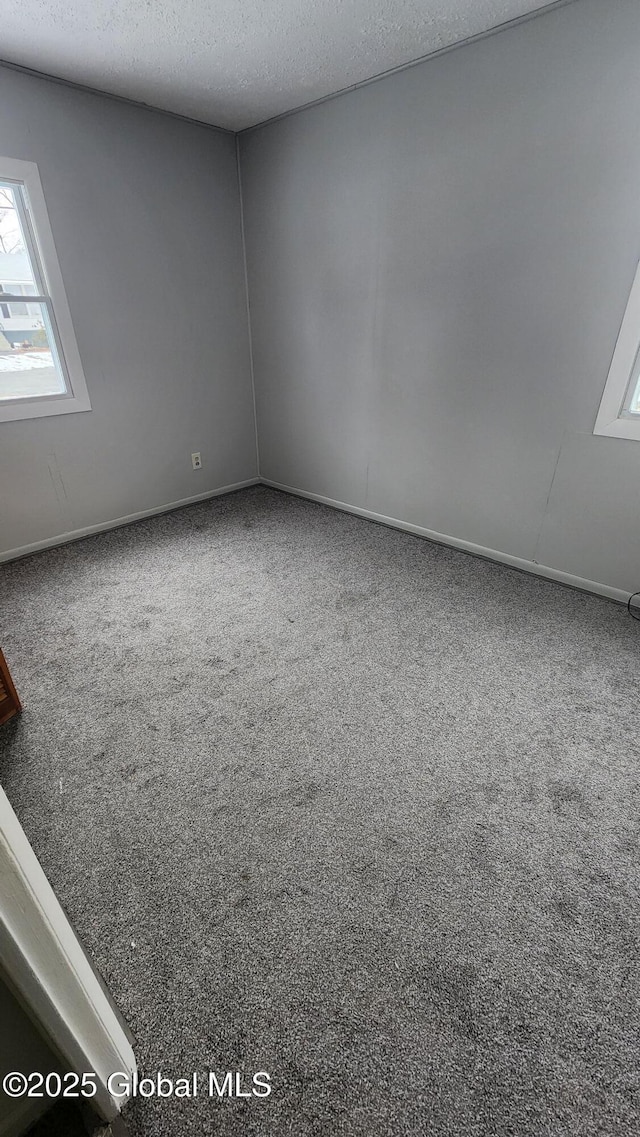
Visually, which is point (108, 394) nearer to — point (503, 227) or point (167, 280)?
point (167, 280)

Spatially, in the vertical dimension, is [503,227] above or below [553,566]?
above

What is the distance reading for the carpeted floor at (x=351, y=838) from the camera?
965 millimetres

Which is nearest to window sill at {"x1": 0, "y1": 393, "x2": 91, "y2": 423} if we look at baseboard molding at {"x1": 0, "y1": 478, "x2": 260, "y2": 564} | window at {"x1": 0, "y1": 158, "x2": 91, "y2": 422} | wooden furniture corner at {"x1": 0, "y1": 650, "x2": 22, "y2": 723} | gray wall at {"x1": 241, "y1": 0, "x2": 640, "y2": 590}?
window at {"x1": 0, "y1": 158, "x2": 91, "y2": 422}

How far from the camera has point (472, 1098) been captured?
924mm

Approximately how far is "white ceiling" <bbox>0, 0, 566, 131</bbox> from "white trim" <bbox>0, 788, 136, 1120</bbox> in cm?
273

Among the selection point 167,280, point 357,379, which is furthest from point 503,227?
point 167,280

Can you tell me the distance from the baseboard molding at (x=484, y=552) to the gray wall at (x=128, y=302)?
1.11 metres

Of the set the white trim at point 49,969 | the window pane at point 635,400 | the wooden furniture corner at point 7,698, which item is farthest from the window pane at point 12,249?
the window pane at point 635,400

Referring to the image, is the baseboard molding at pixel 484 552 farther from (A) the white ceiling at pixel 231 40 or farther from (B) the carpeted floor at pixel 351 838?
(A) the white ceiling at pixel 231 40

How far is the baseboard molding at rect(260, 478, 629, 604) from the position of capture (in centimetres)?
254

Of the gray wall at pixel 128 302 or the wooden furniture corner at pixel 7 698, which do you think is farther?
the gray wall at pixel 128 302

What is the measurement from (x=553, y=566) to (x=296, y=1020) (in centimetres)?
234

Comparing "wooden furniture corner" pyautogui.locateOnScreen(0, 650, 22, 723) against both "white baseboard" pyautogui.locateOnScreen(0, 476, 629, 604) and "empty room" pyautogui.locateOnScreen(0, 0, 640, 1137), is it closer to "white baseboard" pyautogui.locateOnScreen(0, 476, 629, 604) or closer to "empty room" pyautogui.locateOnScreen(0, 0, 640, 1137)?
"empty room" pyautogui.locateOnScreen(0, 0, 640, 1137)

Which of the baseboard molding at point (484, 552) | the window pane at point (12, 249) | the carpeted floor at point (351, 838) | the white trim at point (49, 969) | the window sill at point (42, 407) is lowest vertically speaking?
the carpeted floor at point (351, 838)
